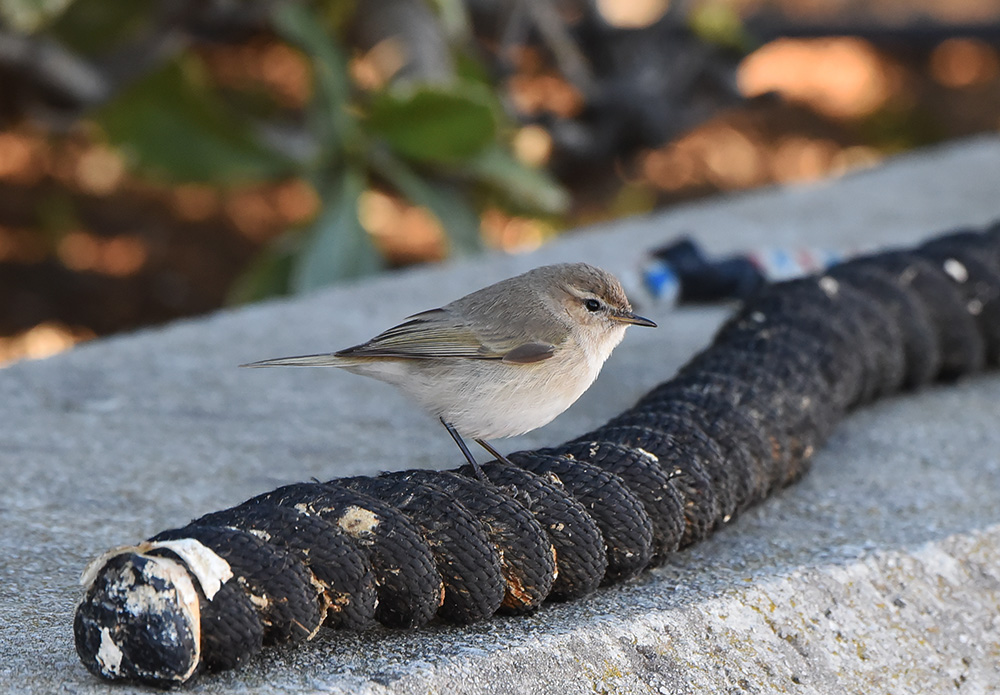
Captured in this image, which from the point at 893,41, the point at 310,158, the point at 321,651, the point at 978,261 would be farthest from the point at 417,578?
the point at 893,41

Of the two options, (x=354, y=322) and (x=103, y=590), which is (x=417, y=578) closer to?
(x=103, y=590)

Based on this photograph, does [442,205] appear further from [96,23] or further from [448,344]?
[448,344]

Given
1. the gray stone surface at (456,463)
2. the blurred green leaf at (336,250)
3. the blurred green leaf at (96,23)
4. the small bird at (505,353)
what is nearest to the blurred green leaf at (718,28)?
the blurred green leaf at (336,250)

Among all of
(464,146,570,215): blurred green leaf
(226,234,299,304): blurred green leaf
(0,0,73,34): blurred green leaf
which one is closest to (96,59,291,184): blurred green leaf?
(226,234,299,304): blurred green leaf

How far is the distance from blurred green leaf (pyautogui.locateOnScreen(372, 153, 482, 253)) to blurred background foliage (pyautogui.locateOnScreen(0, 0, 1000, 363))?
0.05ft

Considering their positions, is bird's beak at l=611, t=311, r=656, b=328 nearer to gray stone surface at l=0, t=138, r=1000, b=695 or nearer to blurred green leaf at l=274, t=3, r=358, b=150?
gray stone surface at l=0, t=138, r=1000, b=695

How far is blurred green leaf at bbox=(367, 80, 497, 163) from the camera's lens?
5.07 m

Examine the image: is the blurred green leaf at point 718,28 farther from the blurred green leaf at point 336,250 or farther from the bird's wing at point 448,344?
the bird's wing at point 448,344

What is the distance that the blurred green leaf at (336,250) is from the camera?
515 cm

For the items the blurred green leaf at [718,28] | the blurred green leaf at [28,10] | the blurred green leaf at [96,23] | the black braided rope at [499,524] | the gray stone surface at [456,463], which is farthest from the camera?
the blurred green leaf at [718,28]

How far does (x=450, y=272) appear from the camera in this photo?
4.55 metres

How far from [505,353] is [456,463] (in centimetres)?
68

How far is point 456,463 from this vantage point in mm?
3092

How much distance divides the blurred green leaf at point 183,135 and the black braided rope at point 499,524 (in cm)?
282
